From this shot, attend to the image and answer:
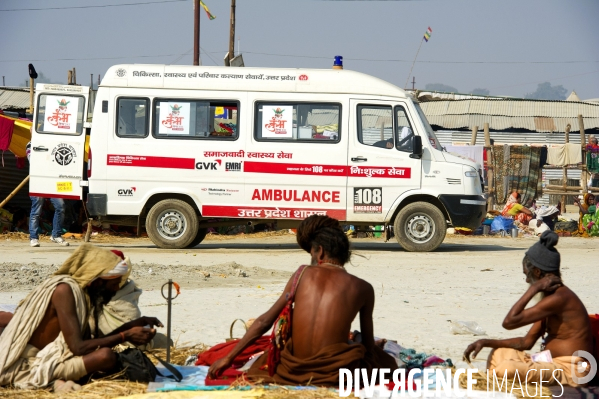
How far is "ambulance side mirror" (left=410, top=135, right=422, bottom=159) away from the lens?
13.5 m

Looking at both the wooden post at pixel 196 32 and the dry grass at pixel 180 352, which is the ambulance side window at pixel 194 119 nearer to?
the dry grass at pixel 180 352

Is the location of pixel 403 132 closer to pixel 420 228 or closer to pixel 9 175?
pixel 420 228

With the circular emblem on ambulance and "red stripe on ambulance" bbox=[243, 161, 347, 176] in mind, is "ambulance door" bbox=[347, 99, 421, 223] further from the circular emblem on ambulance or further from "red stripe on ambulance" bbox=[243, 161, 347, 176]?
the circular emblem on ambulance

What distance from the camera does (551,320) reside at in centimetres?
526

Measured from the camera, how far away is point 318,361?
4828 mm

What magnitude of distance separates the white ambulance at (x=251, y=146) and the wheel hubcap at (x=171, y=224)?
0.47m

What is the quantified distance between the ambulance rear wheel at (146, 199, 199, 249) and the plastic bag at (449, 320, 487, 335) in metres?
7.66

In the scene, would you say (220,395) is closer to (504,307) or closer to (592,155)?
(504,307)

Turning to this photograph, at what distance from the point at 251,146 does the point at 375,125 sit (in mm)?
2115

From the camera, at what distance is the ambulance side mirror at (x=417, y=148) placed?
13500 mm

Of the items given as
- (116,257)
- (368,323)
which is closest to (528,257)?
(368,323)

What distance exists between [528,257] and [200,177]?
9189mm

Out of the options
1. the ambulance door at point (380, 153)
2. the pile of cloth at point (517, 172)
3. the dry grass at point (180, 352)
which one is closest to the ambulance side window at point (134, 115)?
the ambulance door at point (380, 153)

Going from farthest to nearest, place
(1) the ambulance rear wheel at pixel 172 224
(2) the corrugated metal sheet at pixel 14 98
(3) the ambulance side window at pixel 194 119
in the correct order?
(2) the corrugated metal sheet at pixel 14 98, (1) the ambulance rear wheel at pixel 172 224, (3) the ambulance side window at pixel 194 119
